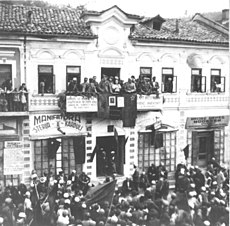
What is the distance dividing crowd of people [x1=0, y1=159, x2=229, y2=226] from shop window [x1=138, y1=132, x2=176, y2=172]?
1.58 feet

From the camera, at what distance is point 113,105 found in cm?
1066

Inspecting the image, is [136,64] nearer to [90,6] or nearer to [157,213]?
[90,6]

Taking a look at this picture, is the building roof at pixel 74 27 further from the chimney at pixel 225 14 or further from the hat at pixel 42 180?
the hat at pixel 42 180

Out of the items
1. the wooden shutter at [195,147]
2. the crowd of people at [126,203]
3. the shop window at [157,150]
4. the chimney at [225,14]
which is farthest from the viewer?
the wooden shutter at [195,147]

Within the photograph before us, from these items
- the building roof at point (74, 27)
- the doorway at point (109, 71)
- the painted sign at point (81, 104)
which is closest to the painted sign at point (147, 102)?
the doorway at point (109, 71)

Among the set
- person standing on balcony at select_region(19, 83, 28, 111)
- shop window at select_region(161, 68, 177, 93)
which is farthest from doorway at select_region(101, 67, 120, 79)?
person standing on balcony at select_region(19, 83, 28, 111)

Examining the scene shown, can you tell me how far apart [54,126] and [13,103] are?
121cm

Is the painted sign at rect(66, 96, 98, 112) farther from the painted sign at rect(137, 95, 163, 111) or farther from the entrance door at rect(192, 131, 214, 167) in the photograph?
the entrance door at rect(192, 131, 214, 167)

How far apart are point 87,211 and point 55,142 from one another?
2829 millimetres

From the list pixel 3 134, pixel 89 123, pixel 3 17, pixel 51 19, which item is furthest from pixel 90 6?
pixel 3 134

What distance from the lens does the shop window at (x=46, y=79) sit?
10.3 m

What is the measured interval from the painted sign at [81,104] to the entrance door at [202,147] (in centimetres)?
285

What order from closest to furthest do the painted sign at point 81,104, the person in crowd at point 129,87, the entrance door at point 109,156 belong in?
1. the painted sign at point 81,104
2. the entrance door at point 109,156
3. the person in crowd at point 129,87

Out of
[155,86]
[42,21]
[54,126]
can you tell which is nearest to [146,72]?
[155,86]
